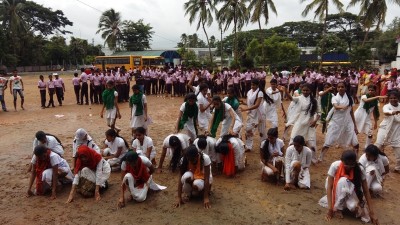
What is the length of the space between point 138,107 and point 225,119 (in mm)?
2073

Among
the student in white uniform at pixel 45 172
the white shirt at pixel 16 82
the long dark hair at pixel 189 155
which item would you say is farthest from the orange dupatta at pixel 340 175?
the white shirt at pixel 16 82

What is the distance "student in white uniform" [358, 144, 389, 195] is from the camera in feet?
16.9

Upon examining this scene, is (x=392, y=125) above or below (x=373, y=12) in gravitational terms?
below

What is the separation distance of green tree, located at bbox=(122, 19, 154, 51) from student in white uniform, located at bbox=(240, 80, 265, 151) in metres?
49.3

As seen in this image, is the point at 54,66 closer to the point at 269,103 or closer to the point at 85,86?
the point at 85,86

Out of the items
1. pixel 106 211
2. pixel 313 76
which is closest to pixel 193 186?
pixel 106 211

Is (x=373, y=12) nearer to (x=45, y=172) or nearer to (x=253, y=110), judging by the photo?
(x=253, y=110)

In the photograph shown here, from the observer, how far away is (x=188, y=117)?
6660mm

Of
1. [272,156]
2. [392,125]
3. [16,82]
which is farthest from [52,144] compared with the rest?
[16,82]

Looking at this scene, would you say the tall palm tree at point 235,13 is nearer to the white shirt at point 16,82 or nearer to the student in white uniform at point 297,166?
the white shirt at point 16,82

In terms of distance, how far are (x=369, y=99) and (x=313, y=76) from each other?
10.0m

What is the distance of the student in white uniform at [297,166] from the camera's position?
5418mm

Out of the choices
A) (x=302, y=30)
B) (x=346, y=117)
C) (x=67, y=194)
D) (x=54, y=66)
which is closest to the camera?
(x=67, y=194)

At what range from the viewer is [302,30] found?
227 feet
